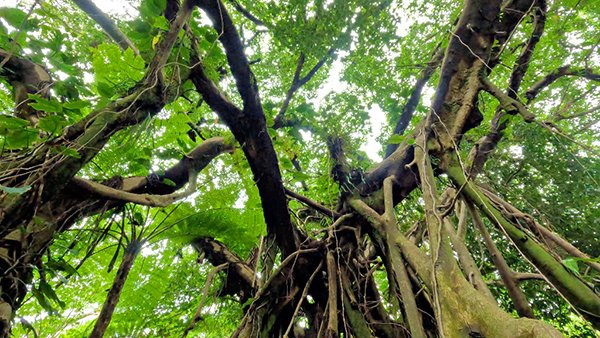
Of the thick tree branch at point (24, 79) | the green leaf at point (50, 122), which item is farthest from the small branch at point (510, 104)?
the thick tree branch at point (24, 79)

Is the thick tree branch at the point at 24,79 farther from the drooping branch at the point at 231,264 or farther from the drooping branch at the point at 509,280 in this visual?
the drooping branch at the point at 509,280

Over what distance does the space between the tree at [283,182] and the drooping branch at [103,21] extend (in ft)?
0.04

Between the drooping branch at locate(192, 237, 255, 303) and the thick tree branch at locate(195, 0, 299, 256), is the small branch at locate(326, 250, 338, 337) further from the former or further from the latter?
the drooping branch at locate(192, 237, 255, 303)

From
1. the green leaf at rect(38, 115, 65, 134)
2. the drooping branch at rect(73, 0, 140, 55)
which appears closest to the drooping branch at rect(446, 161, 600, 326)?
the green leaf at rect(38, 115, 65, 134)

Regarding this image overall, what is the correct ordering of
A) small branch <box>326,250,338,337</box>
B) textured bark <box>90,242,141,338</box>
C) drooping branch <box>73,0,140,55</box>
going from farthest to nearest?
1. drooping branch <box>73,0,140,55</box>
2. small branch <box>326,250,338,337</box>
3. textured bark <box>90,242,141,338</box>

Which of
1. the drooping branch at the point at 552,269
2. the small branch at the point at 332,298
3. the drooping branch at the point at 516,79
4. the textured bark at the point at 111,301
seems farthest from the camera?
the drooping branch at the point at 516,79

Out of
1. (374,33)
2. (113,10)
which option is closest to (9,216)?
(374,33)

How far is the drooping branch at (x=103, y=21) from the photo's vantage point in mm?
2076

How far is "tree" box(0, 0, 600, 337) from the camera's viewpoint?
1190 millimetres

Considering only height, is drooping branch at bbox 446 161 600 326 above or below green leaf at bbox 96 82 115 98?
below

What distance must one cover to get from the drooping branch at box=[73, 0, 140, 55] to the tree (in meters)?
0.01

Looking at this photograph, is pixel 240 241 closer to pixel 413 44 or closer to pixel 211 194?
pixel 211 194

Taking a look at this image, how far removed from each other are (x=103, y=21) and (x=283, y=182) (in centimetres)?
184

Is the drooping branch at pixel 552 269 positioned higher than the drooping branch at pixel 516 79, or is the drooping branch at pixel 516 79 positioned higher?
the drooping branch at pixel 516 79
